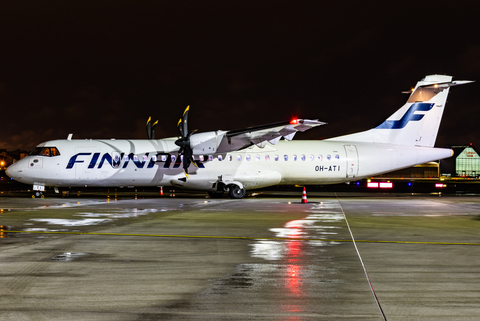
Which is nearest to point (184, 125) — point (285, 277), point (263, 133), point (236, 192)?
point (263, 133)

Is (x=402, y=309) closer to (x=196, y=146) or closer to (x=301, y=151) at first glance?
(x=196, y=146)

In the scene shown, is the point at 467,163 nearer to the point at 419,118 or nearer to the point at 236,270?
the point at 419,118

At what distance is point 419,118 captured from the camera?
27781 mm

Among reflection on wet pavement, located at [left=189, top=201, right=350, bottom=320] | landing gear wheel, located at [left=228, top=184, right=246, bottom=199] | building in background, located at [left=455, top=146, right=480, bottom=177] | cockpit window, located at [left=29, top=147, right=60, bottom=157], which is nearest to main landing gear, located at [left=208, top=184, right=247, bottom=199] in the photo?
landing gear wheel, located at [left=228, top=184, right=246, bottom=199]

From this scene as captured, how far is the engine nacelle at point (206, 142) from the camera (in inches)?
951

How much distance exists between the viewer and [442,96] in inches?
1094

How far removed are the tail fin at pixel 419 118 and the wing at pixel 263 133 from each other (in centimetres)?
754

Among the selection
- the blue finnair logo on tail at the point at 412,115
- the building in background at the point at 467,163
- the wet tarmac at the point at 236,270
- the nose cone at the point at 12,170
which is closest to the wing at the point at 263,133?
the blue finnair logo on tail at the point at 412,115

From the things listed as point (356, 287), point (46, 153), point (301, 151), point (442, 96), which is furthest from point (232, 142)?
point (356, 287)

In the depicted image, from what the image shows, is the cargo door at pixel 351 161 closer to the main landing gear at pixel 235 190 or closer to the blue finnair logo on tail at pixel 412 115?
the blue finnair logo on tail at pixel 412 115

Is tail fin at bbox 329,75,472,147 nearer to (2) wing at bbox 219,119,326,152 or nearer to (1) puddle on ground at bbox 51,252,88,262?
(2) wing at bbox 219,119,326,152

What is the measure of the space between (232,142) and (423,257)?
17.3 metres

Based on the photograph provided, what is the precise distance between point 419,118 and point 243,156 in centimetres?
1166

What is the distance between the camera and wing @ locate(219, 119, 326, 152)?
22812 millimetres
